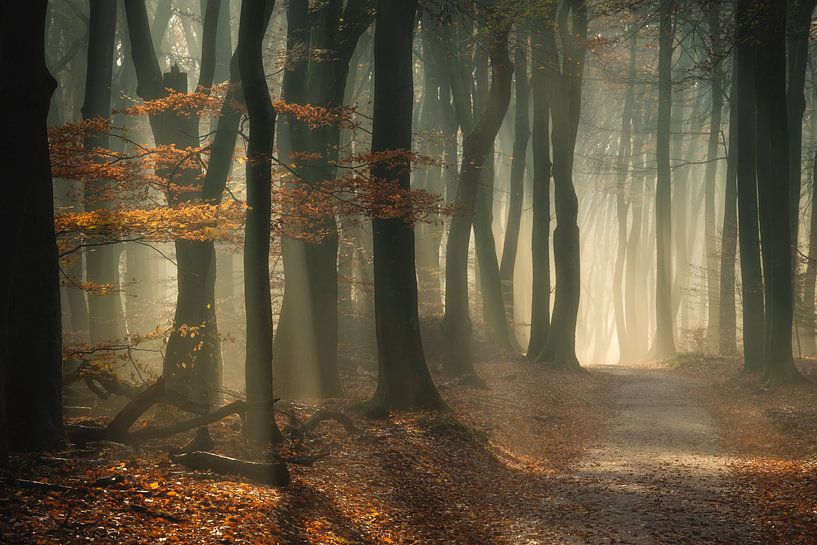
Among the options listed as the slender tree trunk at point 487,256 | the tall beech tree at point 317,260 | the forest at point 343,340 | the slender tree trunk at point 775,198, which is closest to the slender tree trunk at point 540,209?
the forest at point 343,340

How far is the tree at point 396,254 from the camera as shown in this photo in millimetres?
12227

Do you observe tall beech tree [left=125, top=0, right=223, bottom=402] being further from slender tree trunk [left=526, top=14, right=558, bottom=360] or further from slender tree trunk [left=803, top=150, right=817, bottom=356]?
slender tree trunk [left=803, top=150, right=817, bottom=356]

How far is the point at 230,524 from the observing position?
6.30 m

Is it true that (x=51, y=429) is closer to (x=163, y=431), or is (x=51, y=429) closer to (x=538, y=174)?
(x=163, y=431)

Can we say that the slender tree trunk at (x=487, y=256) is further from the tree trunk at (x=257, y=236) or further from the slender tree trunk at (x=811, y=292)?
the tree trunk at (x=257, y=236)

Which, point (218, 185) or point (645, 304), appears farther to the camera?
point (645, 304)

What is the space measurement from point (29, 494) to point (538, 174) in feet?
67.4

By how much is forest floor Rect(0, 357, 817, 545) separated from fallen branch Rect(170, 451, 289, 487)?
0.49ft

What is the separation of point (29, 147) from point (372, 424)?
6.50 metres

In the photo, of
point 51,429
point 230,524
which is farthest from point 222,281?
point 230,524

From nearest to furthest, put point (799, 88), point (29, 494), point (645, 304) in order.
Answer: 1. point (29, 494)
2. point (799, 88)
3. point (645, 304)

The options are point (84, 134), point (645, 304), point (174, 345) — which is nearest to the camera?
point (84, 134)

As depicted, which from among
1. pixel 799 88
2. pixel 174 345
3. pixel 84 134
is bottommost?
pixel 174 345

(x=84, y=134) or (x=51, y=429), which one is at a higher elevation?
(x=84, y=134)
